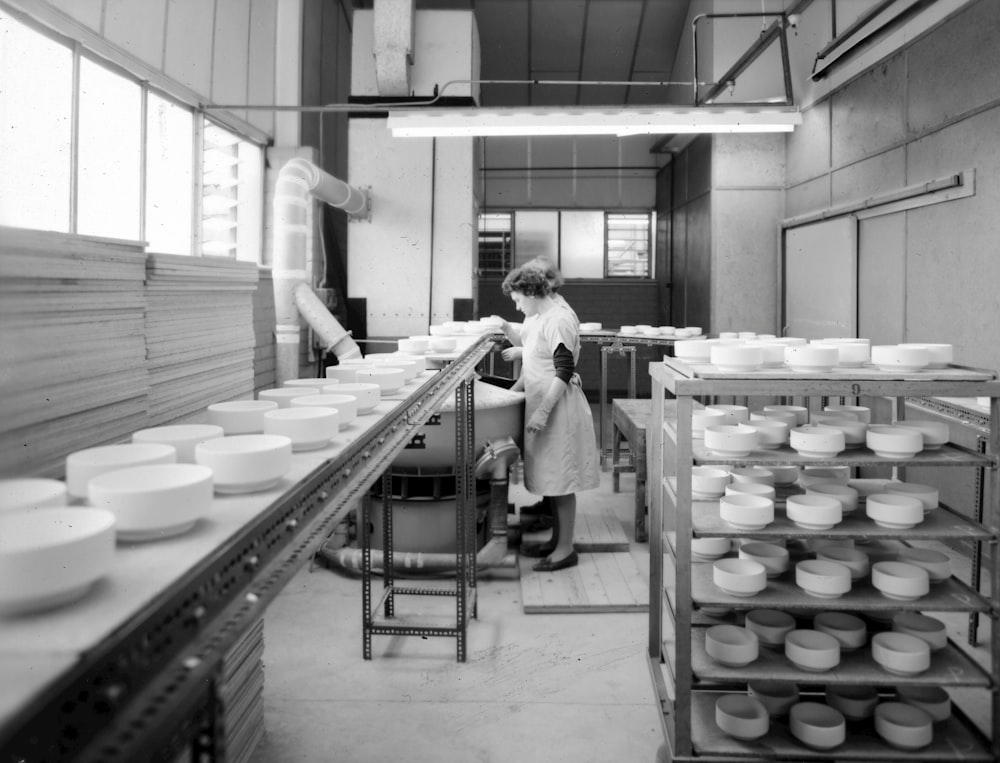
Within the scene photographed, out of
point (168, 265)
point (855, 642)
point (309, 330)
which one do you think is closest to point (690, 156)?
point (309, 330)

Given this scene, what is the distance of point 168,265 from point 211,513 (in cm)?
84

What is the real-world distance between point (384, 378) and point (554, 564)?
249 cm

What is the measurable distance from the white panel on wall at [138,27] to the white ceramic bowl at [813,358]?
14.7ft

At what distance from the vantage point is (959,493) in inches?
187

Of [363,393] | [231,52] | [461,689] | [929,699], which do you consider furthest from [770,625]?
[231,52]

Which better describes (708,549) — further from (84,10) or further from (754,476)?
(84,10)

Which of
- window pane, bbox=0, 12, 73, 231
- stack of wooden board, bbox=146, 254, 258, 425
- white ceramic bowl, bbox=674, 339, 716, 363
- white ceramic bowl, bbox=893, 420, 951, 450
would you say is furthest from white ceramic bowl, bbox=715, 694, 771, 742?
window pane, bbox=0, 12, 73, 231

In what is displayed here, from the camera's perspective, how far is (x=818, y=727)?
236 cm

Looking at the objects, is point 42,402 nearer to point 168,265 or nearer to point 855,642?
point 168,265

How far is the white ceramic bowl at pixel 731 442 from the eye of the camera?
2439 millimetres

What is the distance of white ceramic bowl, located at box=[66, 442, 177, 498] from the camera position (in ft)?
3.62

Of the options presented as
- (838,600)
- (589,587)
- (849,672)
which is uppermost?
(838,600)

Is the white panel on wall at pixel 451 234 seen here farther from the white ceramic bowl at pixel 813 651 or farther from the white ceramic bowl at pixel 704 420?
the white ceramic bowl at pixel 813 651

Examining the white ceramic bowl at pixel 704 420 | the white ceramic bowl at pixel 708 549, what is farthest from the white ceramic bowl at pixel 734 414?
the white ceramic bowl at pixel 708 549
